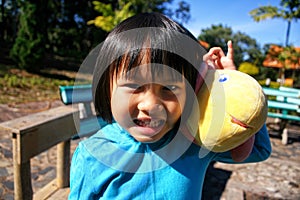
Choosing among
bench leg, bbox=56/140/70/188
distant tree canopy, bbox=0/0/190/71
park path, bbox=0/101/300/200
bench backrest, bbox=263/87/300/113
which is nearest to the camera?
bench leg, bbox=56/140/70/188

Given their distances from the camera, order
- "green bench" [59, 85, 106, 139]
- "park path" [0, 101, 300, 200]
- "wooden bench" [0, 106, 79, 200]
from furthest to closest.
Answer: "park path" [0, 101, 300, 200], "green bench" [59, 85, 106, 139], "wooden bench" [0, 106, 79, 200]

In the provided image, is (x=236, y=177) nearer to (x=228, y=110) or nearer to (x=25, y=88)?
(x=228, y=110)

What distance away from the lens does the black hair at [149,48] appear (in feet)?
2.29

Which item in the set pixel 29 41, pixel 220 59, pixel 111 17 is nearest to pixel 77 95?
pixel 220 59

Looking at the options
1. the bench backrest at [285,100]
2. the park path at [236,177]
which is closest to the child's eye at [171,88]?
the park path at [236,177]

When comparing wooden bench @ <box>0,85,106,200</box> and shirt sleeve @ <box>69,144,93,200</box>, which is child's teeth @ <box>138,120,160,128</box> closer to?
shirt sleeve @ <box>69,144,93,200</box>

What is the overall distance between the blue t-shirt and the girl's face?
0.11m

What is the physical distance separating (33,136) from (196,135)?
100cm

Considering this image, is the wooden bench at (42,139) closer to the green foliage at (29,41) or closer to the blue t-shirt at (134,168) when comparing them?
the blue t-shirt at (134,168)

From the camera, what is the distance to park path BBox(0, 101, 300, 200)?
108 inches

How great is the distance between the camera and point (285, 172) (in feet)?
11.9

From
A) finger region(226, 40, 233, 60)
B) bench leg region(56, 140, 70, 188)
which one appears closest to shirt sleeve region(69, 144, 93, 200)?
Result: finger region(226, 40, 233, 60)

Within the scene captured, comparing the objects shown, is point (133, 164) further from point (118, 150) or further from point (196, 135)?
point (196, 135)

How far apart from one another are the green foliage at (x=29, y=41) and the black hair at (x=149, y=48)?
34.2ft
